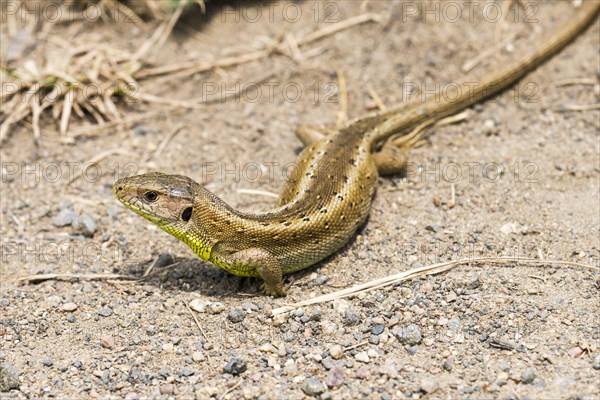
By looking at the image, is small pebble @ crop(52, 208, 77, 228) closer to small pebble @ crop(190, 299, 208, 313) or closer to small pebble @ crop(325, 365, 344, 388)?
small pebble @ crop(190, 299, 208, 313)

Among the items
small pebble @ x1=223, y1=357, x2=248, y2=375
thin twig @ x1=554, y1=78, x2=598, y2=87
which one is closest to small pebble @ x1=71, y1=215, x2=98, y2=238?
small pebble @ x1=223, y1=357, x2=248, y2=375

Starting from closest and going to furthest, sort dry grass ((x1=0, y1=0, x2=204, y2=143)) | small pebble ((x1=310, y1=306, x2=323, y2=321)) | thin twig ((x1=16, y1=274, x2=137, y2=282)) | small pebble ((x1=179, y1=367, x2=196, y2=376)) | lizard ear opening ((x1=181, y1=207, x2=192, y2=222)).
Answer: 1. small pebble ((x1=179, y1=367, x2=196, y2=376))
2. small pebble ((x1=310, y1=306, x2=323, y2=321))
3. lizard ear opening ((x1=181, y1=207, x2=192, y2=222))
4. thin twig ((x1=16, y1=274, x2=137, y2=282))
5. dry grass ((x1=0, y1=0, x2=204, y2=143))

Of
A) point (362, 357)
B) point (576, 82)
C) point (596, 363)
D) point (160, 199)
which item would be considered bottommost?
point (362, 357)

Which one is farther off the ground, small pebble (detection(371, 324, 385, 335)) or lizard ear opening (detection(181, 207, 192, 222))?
lizard ear opening (detection(181, 207, 192, 222))

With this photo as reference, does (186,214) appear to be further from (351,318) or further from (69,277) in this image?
(351,318)

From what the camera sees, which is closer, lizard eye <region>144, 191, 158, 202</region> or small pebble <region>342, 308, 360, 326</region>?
small pebble <region>342, 308, 360, 326</region>

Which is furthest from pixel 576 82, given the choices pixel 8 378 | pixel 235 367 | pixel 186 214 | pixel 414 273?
pixel 8 378

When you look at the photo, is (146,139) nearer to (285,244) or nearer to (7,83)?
(7,83)
